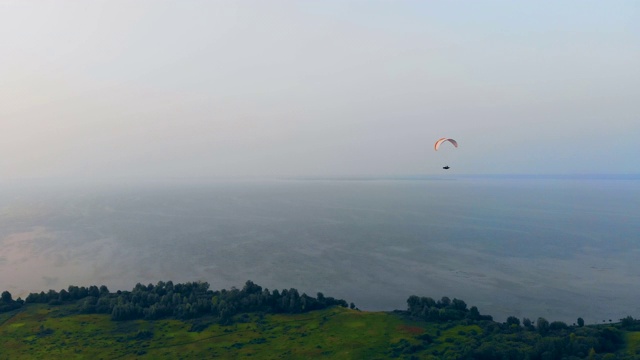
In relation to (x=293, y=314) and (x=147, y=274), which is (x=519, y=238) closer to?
(x=293, y=314)

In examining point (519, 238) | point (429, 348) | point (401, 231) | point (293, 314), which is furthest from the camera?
point (401, 231)

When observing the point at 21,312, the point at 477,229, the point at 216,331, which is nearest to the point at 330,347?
the point at 216,331

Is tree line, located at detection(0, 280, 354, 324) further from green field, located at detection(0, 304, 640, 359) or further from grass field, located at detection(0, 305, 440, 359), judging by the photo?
grass field, located at detection(0, 305, 440, 359)

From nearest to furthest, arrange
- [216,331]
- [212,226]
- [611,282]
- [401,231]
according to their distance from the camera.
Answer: [216,331], [611,282], [401,231], [212,226]

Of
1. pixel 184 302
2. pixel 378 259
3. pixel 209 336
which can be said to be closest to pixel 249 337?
pixel 209 336

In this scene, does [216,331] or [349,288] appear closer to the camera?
[216,331]

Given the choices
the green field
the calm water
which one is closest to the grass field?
the green field

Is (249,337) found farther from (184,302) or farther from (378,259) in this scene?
→ (378,259)

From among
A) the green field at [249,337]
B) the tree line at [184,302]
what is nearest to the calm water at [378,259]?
the tree line at [184,302]
